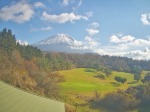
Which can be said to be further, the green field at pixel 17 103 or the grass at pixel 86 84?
the grass at pixel 86 84

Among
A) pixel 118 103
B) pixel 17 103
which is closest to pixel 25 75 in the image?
pixel 118 103

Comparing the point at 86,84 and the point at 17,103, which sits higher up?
the point at 17,103

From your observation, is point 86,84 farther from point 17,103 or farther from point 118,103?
point 17,103

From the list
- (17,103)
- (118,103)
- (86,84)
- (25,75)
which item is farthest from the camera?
(86,84)

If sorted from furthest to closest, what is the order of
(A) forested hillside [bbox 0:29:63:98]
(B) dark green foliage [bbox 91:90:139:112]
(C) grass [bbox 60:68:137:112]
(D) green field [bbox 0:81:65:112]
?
(C) grass [bbox 60:68:137:112]
(B) dark green foliage [bbox 91:90:139:112]
(A) forested hillside [bbox 0:29:63:98]
(D) green field [bbox 0:81:65:112]

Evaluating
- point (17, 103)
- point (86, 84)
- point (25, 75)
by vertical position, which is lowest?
point (86, 84)

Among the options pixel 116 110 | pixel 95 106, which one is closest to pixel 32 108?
pixel 116 110

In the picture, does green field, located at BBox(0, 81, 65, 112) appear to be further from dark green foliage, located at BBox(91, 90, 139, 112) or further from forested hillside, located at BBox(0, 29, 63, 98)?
dark green foliage, located at BBox(91, 90, 139, 112)

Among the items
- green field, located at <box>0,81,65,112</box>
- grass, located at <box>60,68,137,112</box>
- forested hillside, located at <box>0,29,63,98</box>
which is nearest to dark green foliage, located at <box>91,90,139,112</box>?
grass, located at <box>60,68,137,112</box>

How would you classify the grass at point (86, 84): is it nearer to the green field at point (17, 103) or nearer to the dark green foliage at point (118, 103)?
the dark green foliage at point (118, 103)

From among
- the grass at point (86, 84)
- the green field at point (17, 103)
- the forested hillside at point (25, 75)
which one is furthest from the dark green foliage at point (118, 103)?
the green field at point (17, 103)

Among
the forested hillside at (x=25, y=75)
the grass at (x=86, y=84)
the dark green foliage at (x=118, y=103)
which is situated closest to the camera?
the forested hillside at (x=25, y=75)

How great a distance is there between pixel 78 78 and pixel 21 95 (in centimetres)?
8296

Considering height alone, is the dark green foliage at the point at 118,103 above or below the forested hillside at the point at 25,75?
below
